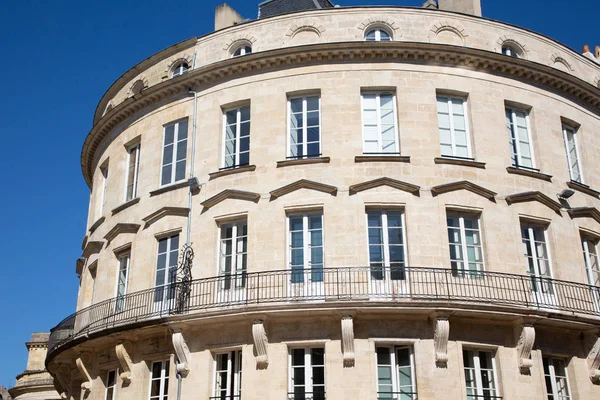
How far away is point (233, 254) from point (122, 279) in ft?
15.2

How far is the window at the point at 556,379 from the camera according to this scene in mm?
19625

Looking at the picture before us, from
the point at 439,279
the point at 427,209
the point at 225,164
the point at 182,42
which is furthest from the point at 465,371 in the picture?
the point at 182,42

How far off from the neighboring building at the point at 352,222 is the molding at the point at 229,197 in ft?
0.14

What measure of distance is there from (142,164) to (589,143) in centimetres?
1437

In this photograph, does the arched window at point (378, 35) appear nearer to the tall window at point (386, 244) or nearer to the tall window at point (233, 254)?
the tall window at point (386, 244)

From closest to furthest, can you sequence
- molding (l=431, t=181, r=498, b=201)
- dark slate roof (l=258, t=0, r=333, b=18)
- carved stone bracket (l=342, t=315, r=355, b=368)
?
carved stone bracket (l=342, t=315, r=355, b=368) → molding (l=431, t=181, r=498, b=201) → dark slate roof (l=258, t=0, r=333, b=18)

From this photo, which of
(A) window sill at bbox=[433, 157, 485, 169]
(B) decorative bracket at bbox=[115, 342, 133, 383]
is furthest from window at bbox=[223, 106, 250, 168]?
(B) decorative bracket at bbox=[115, 342, 133, 383]

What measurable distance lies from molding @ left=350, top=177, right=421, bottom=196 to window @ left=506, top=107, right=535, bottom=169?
360 centimetres

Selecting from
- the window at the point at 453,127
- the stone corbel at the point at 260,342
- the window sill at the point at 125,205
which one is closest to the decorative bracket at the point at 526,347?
the window at the point at 453,127

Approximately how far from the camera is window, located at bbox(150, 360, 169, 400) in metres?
20.6

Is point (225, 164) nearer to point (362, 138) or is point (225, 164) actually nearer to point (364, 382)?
point (362, 138)

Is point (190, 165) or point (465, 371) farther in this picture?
point (190, 165)

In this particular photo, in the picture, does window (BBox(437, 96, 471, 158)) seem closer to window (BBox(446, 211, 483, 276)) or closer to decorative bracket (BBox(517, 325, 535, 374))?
window (BBox(446, 211, 483, 276))

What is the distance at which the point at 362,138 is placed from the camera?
21.2m
